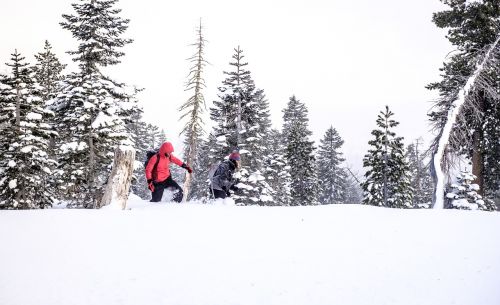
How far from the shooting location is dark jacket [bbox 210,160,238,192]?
9672 millimetres

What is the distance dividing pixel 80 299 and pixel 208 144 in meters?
37.5

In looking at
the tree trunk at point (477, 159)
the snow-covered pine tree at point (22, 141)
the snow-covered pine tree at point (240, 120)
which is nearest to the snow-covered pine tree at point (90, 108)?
the snow-covered pine tree at point (22, 141)

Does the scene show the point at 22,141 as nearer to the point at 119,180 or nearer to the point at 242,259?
the point at 119,180

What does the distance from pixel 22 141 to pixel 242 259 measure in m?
15.7

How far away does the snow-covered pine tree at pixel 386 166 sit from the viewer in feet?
90.2

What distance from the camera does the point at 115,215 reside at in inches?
249

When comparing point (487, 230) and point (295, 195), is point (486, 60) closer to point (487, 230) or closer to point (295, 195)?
point (487, 230)

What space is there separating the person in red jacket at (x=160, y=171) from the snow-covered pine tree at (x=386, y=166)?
21.4 metres

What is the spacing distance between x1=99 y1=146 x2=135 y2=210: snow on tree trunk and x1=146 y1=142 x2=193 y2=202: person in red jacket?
174 cm

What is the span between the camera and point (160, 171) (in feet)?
31.0

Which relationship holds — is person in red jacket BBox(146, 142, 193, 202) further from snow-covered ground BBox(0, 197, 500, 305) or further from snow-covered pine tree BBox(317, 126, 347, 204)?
snow-covered pine tree BBox(317, 126, 347, 204)

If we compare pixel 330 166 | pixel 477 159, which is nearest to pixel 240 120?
pixel 477 159

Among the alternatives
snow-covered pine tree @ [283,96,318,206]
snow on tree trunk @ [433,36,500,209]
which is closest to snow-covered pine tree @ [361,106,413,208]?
snow-covered pine tree @ [283,96,318,206]

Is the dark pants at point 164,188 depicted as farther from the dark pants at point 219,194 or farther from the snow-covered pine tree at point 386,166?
the snow-covered pine tree at point 386,166
